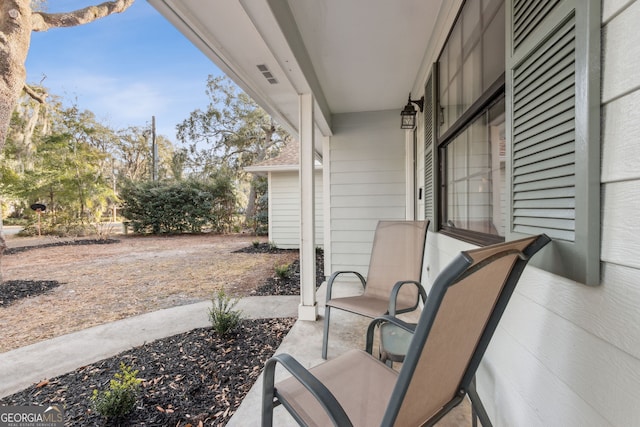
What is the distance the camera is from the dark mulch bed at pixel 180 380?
157 centimetres

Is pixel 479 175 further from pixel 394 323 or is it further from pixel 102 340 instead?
pixel 102 340

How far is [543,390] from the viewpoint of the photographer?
0.91 metres

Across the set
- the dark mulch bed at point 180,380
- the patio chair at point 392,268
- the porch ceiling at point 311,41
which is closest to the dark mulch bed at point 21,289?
the dark mulch bed at point 180,380

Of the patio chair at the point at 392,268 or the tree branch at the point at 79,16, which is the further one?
the tree branch at the point at 79,16

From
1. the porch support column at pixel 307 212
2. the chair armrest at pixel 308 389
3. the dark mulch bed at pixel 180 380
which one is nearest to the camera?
the chair armrest at pixel 308 389

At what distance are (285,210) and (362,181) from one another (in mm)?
3924

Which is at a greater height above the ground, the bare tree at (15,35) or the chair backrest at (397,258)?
the bare tree at (15,35)

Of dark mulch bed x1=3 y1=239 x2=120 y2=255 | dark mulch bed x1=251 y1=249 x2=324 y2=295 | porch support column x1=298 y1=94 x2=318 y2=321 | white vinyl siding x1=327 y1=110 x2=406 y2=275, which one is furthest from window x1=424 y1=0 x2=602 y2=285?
dark mulch bed x1=3 y1=239 x2=120 y2=255

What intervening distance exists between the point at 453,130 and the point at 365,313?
1.51m

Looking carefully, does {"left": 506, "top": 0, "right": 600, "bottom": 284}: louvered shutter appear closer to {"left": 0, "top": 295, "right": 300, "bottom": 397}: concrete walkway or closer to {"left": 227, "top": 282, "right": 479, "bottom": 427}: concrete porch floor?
{"left": 227, "top": 282, "right": 479, "bottom": 427}: concrete porch floor

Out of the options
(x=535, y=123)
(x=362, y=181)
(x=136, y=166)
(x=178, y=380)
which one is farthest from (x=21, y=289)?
(x=136, y=166)

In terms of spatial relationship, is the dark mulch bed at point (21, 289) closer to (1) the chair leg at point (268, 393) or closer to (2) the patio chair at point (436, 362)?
(1) the chair leg at point (268, 393)

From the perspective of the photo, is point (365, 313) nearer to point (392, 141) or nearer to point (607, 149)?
point (607, 149)

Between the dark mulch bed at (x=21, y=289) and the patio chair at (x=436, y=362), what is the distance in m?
4.99
